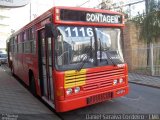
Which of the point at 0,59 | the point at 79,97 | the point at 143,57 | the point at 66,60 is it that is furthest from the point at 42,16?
the point at 0,59

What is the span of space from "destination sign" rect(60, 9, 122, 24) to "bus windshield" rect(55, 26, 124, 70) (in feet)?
0.71

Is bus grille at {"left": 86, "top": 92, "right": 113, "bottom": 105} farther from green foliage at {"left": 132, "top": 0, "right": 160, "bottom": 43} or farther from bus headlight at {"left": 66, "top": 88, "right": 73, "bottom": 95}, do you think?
green foliage at {"left": 132, "top": 0, "right": 160, "bottom": 43}

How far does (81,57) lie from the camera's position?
24.1 ft

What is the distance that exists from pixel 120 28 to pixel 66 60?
209 cm

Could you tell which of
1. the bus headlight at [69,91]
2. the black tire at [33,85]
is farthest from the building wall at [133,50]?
the bus headlight at [69,91]

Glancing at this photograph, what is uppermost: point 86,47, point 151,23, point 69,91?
point 151,23

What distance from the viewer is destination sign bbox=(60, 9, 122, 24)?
727 centimetres

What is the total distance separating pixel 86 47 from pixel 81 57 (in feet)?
1.03

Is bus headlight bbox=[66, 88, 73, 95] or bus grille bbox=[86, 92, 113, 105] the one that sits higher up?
bus headlight bbox=[66, 88, 73, 95]

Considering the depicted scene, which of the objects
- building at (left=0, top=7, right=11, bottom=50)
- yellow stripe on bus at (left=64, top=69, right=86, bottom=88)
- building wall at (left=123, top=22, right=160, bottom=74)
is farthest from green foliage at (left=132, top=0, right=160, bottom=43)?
building at (left=0, top=7, right=11, bottom=50)

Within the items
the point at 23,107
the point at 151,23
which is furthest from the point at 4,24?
the point at 23,107

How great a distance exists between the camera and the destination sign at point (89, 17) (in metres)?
7.27

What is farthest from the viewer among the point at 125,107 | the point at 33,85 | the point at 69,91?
the point at 33,85

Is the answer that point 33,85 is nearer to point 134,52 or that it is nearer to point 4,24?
point 134,52
